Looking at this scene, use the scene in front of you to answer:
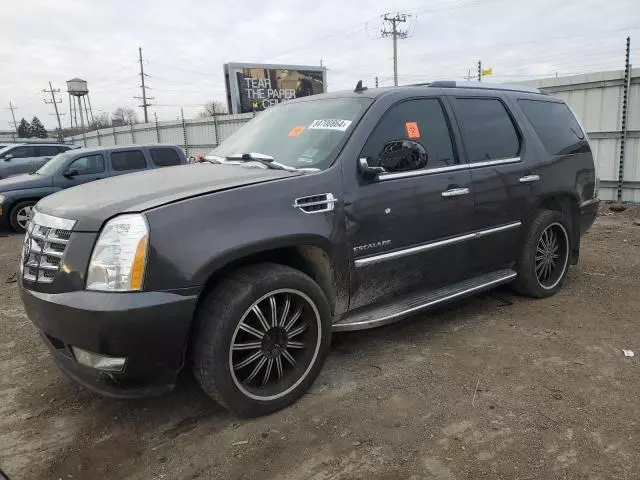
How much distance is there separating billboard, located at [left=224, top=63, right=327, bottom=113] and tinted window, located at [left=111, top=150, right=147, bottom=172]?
620 inches

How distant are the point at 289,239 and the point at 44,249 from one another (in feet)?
4.38

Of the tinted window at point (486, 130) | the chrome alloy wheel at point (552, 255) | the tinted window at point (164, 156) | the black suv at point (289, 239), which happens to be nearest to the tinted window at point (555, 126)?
the black suv at point (289, 239)

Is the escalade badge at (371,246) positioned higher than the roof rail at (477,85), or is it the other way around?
the roof rail at (477,85)

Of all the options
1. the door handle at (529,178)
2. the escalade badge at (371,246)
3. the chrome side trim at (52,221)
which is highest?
the chrome side trim at (52,221)

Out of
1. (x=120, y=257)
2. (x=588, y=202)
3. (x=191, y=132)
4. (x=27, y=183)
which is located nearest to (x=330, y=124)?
(x=120, y=257)

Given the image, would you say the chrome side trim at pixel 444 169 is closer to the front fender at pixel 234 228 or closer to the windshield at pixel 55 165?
the front fender at pixel 234 228

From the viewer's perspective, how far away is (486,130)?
13.8 feet

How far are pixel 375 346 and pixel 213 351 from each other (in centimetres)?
162

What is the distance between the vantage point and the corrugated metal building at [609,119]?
9.79 meters

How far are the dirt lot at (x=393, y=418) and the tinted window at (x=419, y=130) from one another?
1.46m

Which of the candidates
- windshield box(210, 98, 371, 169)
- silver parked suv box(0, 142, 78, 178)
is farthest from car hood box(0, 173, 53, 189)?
windshield box(210, 98, 371, 169)

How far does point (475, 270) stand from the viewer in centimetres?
414

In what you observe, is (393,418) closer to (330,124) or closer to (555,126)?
(330,124)

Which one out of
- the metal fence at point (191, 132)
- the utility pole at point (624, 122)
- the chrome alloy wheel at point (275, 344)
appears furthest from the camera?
the metal fence at point (191, 132)
